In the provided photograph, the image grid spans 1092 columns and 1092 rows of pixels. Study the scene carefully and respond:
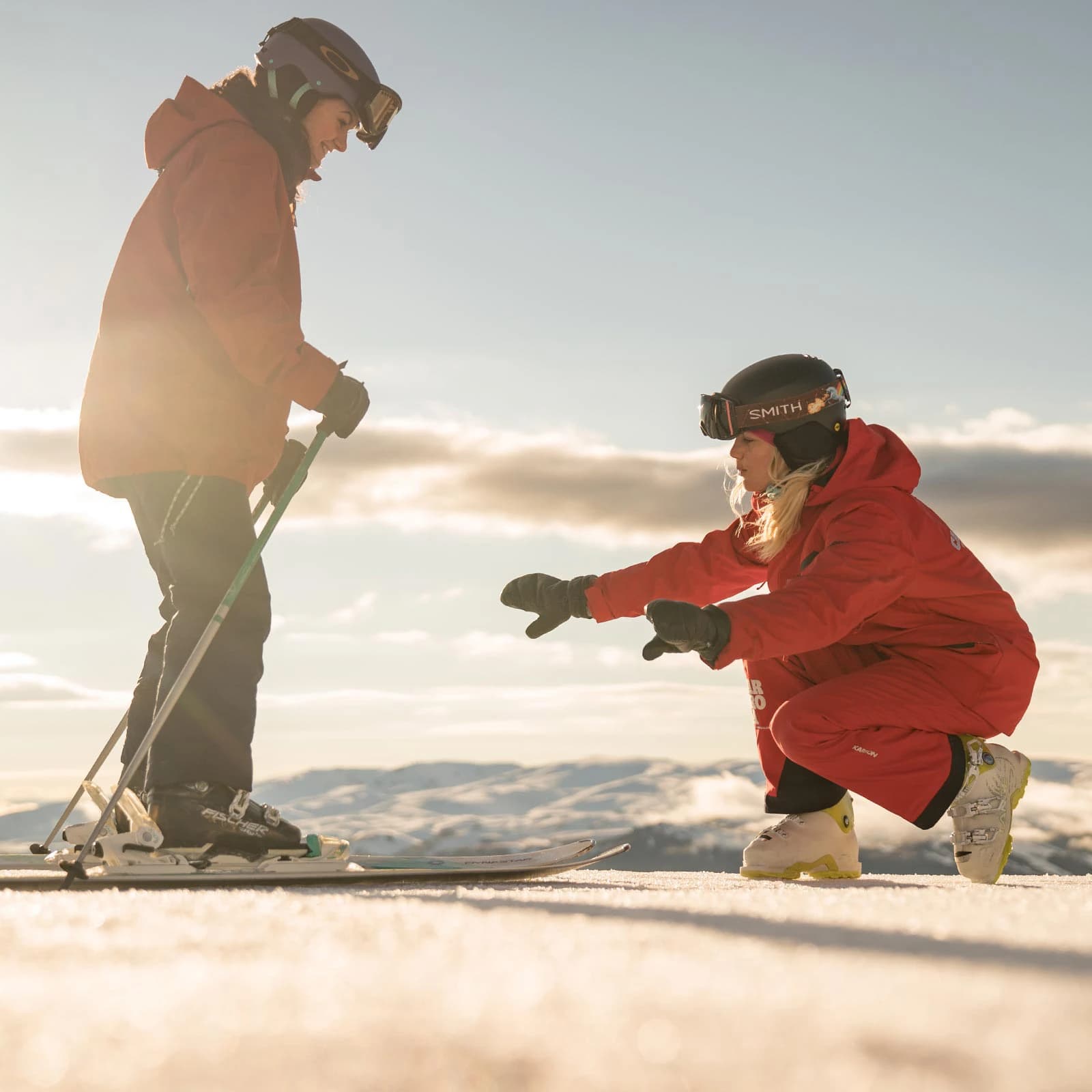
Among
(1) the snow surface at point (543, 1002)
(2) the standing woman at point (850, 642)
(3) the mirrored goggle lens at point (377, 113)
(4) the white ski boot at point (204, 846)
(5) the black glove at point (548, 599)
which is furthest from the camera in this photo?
(5) the black glove at point (548, 599)

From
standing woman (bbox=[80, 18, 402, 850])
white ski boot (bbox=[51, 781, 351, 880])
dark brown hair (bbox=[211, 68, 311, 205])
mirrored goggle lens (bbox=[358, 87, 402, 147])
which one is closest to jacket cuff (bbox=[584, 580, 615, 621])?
standing woman (bbox=[80, 18, 402, 850])

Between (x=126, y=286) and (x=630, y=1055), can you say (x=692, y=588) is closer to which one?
(x=126, y=286)

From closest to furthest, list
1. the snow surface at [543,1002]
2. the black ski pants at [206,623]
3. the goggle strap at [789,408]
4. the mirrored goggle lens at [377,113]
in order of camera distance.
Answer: the snow surface at [543,1002], the black ski pants at [206,623], the goggle strap at [789,408], the mirrored goggle lens at [377,113]

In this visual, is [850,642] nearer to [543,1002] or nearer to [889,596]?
[889,596]

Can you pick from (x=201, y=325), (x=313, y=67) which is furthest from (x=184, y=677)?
(x=313, y=67)

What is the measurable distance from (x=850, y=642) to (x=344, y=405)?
5.36ft

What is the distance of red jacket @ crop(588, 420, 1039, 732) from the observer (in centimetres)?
266

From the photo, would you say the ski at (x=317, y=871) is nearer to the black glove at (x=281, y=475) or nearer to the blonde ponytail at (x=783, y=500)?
the blonde ponytail at (x=783, y=500)

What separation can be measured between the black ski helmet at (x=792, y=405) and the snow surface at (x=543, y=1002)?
6.51 feet

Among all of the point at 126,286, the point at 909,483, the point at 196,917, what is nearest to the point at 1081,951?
the point at 196,917

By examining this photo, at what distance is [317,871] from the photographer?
2.61 meters

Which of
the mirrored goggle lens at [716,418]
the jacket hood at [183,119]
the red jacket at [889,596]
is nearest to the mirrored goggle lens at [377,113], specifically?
the jacket hood at [183,119]

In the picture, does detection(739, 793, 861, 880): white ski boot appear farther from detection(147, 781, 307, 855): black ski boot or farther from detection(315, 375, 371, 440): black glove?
detection(315, 375, 371, 440): black glove

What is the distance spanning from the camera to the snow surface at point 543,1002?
1.87 ft
